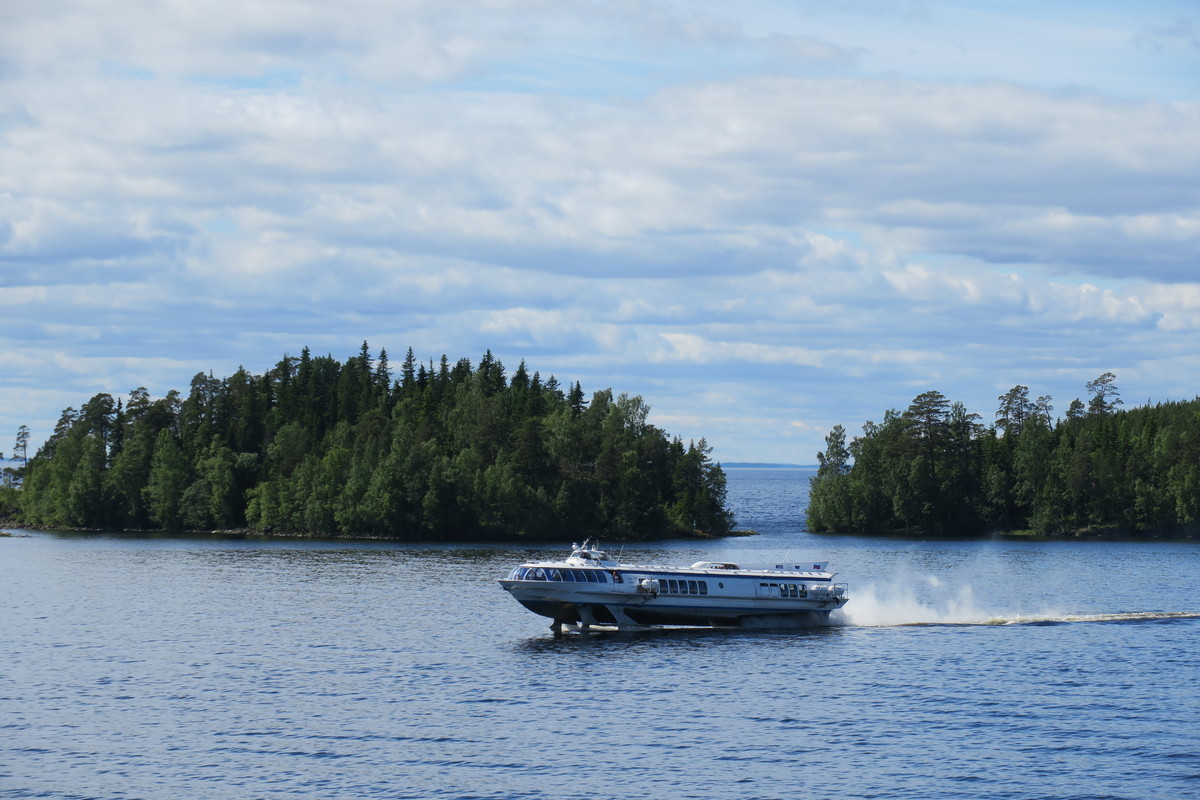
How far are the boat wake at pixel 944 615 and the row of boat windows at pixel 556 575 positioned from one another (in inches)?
782

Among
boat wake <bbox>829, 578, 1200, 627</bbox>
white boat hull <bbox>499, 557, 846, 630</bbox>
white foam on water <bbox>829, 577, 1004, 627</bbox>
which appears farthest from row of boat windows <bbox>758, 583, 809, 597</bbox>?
white foam on water <bbox>829, 577, 1004, 627</bbox>

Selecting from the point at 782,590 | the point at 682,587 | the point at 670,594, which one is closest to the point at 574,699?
the point at 670,594

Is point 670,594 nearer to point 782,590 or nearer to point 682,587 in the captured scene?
point 682,587

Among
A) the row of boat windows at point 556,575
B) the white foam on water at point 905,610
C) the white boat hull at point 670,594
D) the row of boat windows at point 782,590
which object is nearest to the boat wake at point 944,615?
the white foam on water at point 905,610

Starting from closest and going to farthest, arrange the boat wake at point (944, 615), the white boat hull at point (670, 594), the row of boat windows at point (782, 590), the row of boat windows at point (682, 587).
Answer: the white boat hull at point (670, 594)
the row of boat windows at point (682, 587)
the row of boat windows at point (782, 590)
the boat wake at point (944, 615)

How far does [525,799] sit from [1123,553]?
146748mm

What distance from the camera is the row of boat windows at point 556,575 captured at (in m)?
82.6

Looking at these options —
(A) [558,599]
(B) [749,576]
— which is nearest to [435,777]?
(A) [558,599]

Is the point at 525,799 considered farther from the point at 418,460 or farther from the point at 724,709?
the point at 418,460

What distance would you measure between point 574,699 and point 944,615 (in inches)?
1733

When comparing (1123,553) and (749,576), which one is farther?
(1123,553)

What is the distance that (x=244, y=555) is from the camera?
6260 inches

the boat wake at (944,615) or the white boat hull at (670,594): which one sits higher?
the white boat hull at (670,594)

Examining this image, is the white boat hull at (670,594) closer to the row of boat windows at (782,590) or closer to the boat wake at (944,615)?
the row of boat windows at (782,590)
